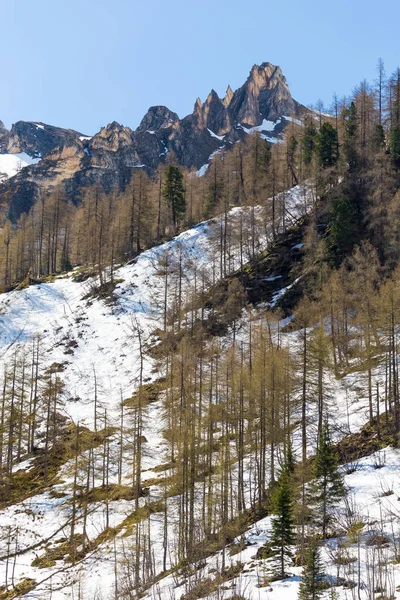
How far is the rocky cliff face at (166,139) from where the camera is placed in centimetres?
14338

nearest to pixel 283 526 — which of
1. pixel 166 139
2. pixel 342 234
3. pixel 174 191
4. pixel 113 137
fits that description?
A: pixel 342 234

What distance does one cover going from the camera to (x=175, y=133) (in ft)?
533

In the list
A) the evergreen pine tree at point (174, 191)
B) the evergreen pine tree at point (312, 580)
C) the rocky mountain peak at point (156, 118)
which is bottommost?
the evergreen pine tree at point (312, 580)

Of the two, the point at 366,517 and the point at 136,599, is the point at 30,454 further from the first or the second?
the point at 366,517

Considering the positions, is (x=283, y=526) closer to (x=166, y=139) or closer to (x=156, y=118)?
(x=166, y=139)

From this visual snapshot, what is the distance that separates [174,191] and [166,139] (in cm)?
9431

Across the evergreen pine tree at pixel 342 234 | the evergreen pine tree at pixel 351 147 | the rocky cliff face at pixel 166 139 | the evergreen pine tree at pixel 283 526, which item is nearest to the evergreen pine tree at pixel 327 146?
the evergreen pine tree at pixel 351 147

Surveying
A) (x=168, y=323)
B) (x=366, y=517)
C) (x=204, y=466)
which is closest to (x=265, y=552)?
(x=366, y=517)

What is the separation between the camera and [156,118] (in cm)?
18900

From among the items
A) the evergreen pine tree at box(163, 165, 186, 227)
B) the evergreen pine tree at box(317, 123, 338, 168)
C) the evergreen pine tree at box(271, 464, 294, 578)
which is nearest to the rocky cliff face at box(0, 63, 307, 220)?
the evergreen pine tree at box(163, 165, 186, 227)

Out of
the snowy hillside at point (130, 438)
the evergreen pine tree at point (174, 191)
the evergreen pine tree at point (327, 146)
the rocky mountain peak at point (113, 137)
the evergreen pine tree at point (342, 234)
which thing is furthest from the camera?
the rocky mountain peak at point (113, 137)

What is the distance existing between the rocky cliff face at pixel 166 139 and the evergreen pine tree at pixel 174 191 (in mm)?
63912

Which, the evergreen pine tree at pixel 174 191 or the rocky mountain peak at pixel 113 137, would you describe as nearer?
the evergreen pine tree at pixel 174 191

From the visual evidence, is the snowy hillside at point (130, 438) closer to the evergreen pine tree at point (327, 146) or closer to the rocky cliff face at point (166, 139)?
the evergreen pine tree at point (327, 146)
